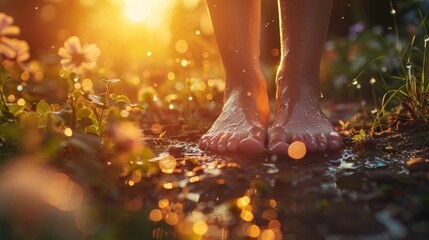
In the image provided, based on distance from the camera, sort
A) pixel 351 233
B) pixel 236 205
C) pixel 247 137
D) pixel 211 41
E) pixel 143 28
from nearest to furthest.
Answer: pixel 351 233, pixel 236 205, pixel 247 137, pixel 211 41, pixel 143 28

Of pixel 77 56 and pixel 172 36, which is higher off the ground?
pixel 77 56

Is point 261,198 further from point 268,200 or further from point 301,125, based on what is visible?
point 301,125

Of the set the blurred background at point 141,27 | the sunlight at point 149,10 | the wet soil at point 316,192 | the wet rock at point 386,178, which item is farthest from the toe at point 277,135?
the sunlight at point 149,10

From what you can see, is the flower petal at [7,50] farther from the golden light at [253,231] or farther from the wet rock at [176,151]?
the golden light at [253,231]

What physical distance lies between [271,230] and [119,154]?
46 centimetres

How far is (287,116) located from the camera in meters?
2.27

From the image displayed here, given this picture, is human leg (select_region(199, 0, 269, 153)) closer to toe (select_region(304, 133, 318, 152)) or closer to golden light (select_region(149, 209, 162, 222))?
→ toe (select_region(304, 133, 318, 152))

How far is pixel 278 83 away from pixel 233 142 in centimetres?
44

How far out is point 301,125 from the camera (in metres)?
2.21

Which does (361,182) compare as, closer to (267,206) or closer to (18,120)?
(267,206)

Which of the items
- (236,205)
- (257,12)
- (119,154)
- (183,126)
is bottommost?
(183,126)

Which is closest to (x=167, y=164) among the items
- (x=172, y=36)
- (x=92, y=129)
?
(x=92, y=129)

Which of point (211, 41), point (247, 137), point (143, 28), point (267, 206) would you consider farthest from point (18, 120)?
point (143, 28)

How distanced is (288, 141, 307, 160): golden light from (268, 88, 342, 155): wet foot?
0.06 feet
